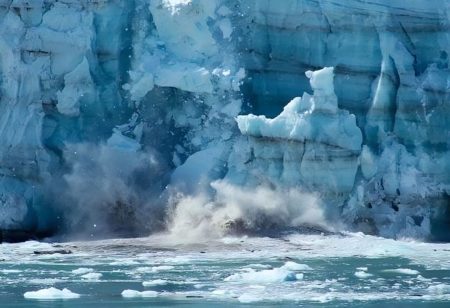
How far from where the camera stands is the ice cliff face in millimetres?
23469

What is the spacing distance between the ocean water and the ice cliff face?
1.16 metres

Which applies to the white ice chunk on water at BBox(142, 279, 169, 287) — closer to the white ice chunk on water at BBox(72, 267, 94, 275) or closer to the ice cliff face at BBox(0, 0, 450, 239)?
the white ice chunk on water at BBox(72, 267, 94, 275)

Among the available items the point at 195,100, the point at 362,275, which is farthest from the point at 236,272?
the point at 195,100

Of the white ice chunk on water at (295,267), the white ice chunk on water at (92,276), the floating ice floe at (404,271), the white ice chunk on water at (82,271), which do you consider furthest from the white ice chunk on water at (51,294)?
the floating ice floe at (404,271)

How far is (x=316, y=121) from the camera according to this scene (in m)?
22.8

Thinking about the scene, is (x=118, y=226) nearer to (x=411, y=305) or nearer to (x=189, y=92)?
(x=189, y=92)

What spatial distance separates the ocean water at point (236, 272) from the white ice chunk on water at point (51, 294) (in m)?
0.05

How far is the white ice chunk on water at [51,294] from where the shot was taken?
16.7m

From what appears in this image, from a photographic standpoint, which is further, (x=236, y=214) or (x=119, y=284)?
(x=236, y=214)

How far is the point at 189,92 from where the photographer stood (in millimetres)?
24172

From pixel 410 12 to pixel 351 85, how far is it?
168 centimetres

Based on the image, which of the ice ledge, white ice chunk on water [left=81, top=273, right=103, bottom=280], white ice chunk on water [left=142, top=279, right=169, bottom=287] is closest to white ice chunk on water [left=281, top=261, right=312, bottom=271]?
white ice chunk on water [left=142, top=279, right=169, bottom=287]

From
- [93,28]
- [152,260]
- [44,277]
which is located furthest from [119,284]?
[93,28]

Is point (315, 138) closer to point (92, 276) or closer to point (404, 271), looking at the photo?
point (404, 271)
